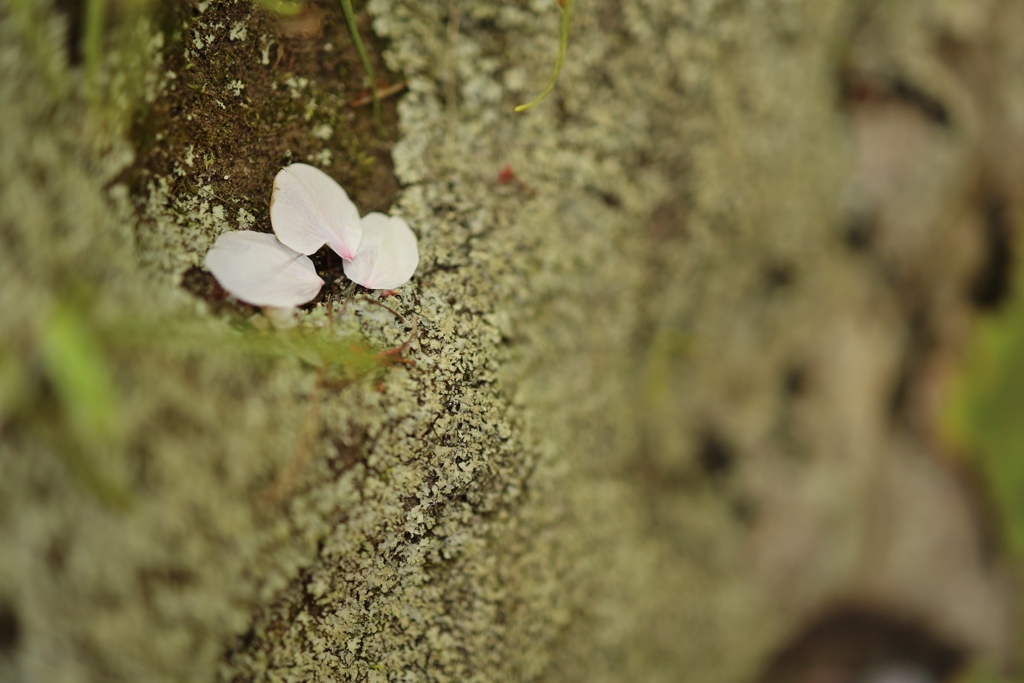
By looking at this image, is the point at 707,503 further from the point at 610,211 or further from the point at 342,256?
the point at 342,256

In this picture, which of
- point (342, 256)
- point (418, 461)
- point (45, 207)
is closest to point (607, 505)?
point (418, 461)

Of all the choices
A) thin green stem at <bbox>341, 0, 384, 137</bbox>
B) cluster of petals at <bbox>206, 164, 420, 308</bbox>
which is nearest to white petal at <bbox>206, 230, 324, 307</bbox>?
cluster of petals at <bbox>206, 164, 420, 308</bbox>

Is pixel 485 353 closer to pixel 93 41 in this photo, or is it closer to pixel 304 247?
pixel 304 247

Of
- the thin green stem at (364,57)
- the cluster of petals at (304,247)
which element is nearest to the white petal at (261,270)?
the cluster of petals at (304,247)

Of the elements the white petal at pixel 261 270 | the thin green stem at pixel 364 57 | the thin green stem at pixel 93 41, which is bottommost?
the white petal at pixel 261 270

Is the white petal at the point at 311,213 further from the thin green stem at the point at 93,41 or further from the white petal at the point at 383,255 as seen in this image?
the thin green stem at the point at 93,41

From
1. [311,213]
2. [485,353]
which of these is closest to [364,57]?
[311,213]

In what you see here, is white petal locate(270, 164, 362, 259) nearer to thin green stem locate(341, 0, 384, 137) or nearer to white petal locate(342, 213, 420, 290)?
white petal locate(342, 213, 420, 290)

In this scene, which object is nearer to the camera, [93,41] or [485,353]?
[93,41]
